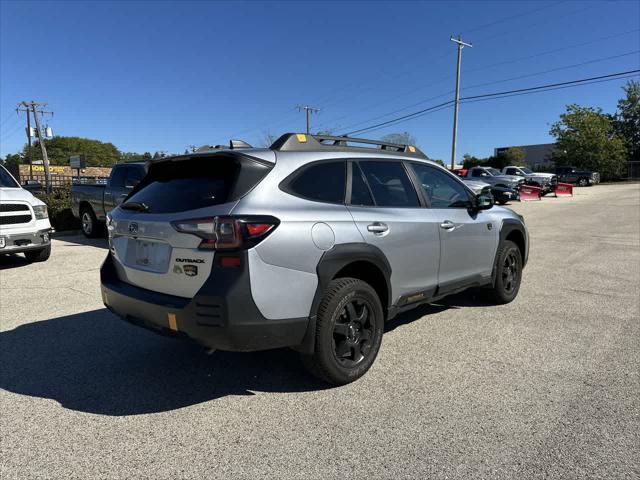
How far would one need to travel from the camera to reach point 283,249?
2.96 meters

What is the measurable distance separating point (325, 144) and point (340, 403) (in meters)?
2.07

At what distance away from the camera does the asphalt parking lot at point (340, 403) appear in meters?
2.56

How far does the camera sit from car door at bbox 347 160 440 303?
12.0 ft

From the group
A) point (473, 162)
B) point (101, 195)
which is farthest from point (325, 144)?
point (473, 162)

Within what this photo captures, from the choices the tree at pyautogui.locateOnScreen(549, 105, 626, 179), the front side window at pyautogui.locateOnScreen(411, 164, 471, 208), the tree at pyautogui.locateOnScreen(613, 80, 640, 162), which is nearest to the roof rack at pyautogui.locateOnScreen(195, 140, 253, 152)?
the front side window at pyautogui.locateOnScreen(411, 164, 471, 208)

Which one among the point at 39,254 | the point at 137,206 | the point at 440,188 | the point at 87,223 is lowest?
the point at 39,254

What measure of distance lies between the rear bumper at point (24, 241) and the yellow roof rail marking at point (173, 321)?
6013 mm

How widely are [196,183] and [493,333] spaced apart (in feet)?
10.7

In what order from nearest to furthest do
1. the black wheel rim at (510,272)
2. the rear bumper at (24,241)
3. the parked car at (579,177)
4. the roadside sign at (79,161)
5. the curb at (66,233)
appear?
the black wheel rim at (510,272)
the rear bumper at (24,241)
the curb at (66,233)
the roadside sign at (79,161)
the parked car at (579,177)

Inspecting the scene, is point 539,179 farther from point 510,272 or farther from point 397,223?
point 397,223

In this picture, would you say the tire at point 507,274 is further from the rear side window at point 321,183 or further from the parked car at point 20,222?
the parked car at point 20,222

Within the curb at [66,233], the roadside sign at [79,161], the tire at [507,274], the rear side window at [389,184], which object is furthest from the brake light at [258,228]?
the roadside sign at [79,161]

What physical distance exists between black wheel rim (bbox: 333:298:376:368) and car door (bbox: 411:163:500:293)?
1.13 meters

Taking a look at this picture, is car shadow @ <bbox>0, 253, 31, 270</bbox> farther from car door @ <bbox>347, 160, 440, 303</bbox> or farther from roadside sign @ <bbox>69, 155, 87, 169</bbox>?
roadside sign @ <bbox>69, 155, 87, 169</bbox>
